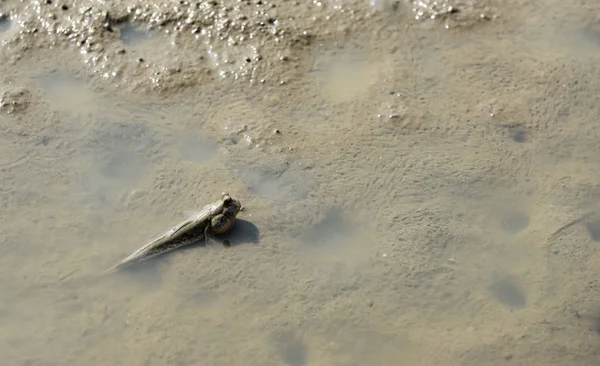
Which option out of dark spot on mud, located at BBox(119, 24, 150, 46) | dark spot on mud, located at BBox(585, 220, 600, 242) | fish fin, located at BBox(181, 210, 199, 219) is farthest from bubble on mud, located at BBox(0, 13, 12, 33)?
dark spot on mud, located at BBox(585, 220, 600, 242)

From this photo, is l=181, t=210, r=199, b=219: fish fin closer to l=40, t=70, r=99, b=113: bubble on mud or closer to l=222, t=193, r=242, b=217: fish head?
l=222, t=193, r=242, b=217: fish head

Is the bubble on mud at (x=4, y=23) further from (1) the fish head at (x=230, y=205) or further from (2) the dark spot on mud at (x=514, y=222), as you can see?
(2) the dark spot on mud at (x=514, y=222)

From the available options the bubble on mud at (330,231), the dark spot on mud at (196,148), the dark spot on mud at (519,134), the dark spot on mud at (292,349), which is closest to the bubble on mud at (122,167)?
the dark spot on mud at (196,148)

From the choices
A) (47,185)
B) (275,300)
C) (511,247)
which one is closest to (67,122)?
(47,185)

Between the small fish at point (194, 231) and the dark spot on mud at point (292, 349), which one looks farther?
the small fish at point (194, 231)

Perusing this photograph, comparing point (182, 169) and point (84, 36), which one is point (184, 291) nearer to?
point (182, 169)

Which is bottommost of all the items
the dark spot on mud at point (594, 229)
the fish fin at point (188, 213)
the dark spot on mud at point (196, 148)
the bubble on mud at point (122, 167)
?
the dark spot on mud at point (594, 229)

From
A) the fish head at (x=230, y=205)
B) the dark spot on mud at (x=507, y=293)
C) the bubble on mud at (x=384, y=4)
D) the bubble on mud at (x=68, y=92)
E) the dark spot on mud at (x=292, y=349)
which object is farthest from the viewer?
the bubble on mud at (x=384, y=4)
